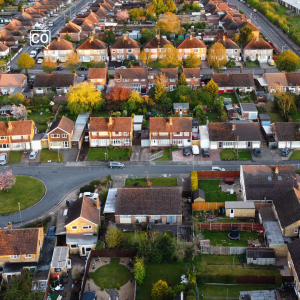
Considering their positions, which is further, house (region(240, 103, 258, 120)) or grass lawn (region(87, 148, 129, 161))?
house (region(240, 103, 258, 120))

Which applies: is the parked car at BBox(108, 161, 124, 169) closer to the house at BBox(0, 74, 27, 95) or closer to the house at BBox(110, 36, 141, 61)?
the house at BBox(0, 74, 27, 95)

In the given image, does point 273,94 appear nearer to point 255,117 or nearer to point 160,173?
point 255,117

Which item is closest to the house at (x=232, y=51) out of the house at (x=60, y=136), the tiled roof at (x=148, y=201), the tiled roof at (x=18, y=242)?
the house at (x=60, y=136)

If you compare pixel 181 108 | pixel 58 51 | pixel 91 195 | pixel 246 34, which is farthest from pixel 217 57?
pixel 91 195

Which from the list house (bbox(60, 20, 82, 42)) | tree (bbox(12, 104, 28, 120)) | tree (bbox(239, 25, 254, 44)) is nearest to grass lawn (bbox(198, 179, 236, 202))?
Result: tree (bbox(12, 104, 28, 120))

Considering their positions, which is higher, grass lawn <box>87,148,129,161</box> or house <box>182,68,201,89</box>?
house <box>182,68,201,89</box>

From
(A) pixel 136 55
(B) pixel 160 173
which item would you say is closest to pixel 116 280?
(B) pixel 160 173
